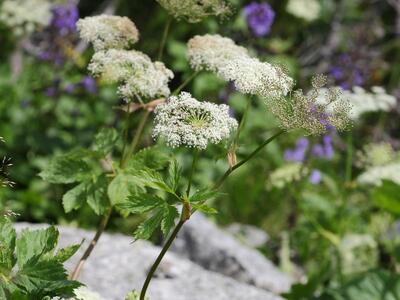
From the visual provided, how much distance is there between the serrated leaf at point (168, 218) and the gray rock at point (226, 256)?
2.60 m

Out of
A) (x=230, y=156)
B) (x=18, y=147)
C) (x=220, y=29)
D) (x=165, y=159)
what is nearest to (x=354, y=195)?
(x=220, y=29)

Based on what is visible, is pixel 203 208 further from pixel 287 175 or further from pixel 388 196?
pixel 287 175

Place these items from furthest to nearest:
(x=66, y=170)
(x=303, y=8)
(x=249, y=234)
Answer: (x=303, y=8), (x=249, y=234), (x=66, y=170)

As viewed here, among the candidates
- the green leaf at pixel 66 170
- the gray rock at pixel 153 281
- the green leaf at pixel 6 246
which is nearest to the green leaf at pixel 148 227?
the green leaf at pixel 6 246

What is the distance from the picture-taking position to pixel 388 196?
431 cm

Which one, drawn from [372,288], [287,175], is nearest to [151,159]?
[372,288]

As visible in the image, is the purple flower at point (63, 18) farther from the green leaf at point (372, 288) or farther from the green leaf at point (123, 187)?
the green leaf at point (123, 187)

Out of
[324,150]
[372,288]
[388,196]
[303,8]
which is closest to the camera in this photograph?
[372,288]

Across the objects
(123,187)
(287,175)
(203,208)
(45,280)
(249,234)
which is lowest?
(249,234)

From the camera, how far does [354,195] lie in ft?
22.4

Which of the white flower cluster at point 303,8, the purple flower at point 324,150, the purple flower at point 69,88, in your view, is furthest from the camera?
the white flower cluster at point 303,8

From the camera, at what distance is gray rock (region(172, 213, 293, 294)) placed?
4812 mm

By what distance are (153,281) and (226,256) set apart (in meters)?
1.07

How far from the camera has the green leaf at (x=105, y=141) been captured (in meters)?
2.96
